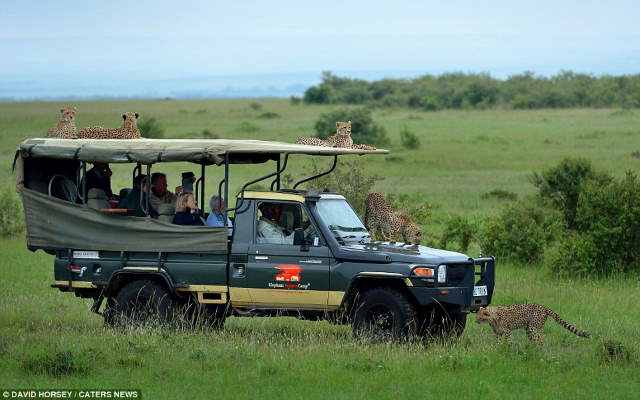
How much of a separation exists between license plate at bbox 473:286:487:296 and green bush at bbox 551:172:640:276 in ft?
18.8

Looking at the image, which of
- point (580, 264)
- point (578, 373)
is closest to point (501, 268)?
point (580, 264)

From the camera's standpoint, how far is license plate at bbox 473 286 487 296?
35.4ft

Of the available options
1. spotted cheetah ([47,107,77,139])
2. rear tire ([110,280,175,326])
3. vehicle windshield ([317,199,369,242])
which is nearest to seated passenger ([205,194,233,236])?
rear tire ([110,280,175,326])

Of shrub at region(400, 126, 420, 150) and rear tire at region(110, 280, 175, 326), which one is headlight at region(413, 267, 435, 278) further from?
shrub at region(400, 126, 420, 150)

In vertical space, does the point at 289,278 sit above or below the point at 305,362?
above

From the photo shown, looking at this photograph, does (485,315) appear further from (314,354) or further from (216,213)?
(216,213)

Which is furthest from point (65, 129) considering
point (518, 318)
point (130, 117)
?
point (518, 318)

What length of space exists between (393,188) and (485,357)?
19264mm

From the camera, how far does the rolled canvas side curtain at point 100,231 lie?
1112 cm

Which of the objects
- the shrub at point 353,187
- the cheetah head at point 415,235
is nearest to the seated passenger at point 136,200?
the cheetah head at point 415,235

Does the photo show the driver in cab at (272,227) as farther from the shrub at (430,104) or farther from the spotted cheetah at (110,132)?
the shrub at (430,104)

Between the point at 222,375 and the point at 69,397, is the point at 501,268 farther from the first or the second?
the point at 69,397

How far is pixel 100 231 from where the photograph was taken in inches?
456

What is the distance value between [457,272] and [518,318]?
31.9 inches
